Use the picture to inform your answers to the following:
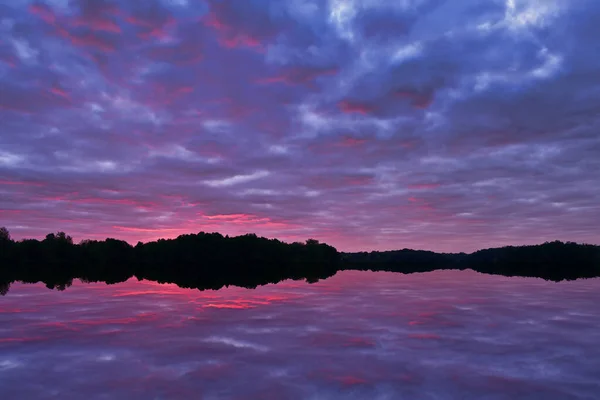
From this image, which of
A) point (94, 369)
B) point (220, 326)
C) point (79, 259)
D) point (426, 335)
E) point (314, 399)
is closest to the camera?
point (314, 399)

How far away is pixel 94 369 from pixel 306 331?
12.4 metres

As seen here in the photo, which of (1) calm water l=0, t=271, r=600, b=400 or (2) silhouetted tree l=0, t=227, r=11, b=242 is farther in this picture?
(2) silhouetted tree l=0, t=227, r=11, b=242

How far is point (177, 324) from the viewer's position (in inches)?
1111

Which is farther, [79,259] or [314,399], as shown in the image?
[79,259]

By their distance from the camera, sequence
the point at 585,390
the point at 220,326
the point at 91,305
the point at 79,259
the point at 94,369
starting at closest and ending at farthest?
the point at 585,390, the point at 94,369, the point at 220,326, the point at 91,305, the point at 79,259

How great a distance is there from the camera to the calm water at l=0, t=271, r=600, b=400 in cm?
1495

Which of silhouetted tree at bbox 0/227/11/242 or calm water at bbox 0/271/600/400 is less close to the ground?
silhouetted tree at bbox 0/227/11/242

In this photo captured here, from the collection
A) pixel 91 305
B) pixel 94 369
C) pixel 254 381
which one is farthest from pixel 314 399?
pixel 91 305

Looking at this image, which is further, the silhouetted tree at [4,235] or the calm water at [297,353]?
the silhouetted tree at [4,235]

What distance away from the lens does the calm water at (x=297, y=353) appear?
14.9 meters

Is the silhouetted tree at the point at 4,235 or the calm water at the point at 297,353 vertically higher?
the silhouetted tree at the point at 4,235

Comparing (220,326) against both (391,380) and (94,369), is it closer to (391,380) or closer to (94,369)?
(94,369)

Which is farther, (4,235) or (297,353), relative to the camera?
(4,235)

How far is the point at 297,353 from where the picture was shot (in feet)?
65.7
